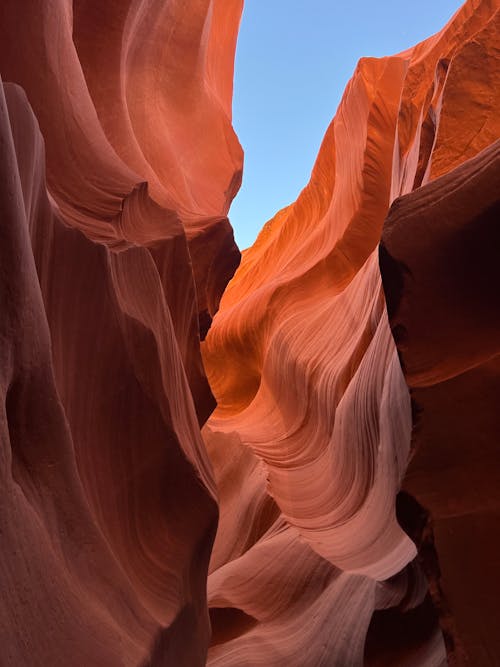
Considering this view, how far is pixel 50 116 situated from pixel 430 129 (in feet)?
6.80

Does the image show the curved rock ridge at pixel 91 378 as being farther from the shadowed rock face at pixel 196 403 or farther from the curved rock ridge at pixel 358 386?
the curved rock ridge at pixel 358 386

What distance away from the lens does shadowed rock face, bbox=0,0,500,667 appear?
129 centimetres

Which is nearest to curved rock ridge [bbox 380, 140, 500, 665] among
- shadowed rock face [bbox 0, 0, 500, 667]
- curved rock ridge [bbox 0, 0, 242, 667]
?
shadowed rock face [bbox 0, 0, 500, 667]

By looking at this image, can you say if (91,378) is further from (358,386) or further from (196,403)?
(358,386)

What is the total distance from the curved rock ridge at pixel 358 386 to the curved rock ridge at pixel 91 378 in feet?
2.17

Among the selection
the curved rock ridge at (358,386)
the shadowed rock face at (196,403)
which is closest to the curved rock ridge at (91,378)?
the shadowed rock face at (196,403)

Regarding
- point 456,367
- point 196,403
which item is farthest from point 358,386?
point 456,367

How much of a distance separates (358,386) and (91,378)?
1.85 metres

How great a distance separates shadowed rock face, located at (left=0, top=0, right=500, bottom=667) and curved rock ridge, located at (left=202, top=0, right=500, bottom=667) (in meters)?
0.01

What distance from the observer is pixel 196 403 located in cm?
309

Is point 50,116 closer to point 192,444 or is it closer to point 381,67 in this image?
point 192,444

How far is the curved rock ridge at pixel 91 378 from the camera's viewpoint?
1.18 meters

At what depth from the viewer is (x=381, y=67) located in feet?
17.8

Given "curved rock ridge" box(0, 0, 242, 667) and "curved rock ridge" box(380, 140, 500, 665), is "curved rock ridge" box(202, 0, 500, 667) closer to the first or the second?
"curved rock ridge" box(380, 140, 500, 665)
